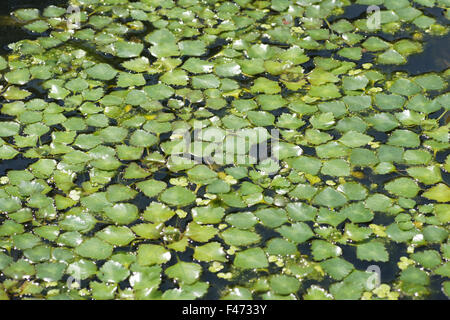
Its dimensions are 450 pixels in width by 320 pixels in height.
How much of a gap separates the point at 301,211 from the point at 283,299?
387 millimetres

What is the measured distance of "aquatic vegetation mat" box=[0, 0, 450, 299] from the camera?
202cm

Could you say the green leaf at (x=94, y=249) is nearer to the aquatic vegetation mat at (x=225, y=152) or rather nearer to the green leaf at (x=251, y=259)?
the aquatic vegetation mat at (x=225, y=152)

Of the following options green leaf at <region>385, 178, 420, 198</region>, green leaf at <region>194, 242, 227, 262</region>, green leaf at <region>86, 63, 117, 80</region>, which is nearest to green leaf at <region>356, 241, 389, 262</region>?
green leaf at <region>385, 178, 420, 198</region>

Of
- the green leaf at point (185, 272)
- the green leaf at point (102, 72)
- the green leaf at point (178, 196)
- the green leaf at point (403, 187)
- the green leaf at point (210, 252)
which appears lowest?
the green leaf at point (185, 272)

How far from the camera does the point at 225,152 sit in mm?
2436

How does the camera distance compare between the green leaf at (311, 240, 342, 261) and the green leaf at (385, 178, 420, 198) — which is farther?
the green leaf at (385, 178, 420, 198)

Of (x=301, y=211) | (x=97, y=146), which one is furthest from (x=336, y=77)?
(x=97, y=146)

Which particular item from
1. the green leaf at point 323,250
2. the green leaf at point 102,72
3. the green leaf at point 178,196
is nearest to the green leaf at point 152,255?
the green leaf at point 178,196

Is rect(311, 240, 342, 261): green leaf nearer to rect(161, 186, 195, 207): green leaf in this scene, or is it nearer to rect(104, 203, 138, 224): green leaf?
rect(161, 186, 195, 207): green leaf

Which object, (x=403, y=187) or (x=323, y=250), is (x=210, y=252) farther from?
(x=403, y=187)

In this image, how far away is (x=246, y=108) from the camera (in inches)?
104

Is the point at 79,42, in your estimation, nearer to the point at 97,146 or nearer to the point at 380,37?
the point at 97,146

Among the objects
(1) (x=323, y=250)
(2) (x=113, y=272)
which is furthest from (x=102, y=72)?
(1) (x=323, y=250)

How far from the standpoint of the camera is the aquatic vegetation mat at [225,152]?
6.64 ft
